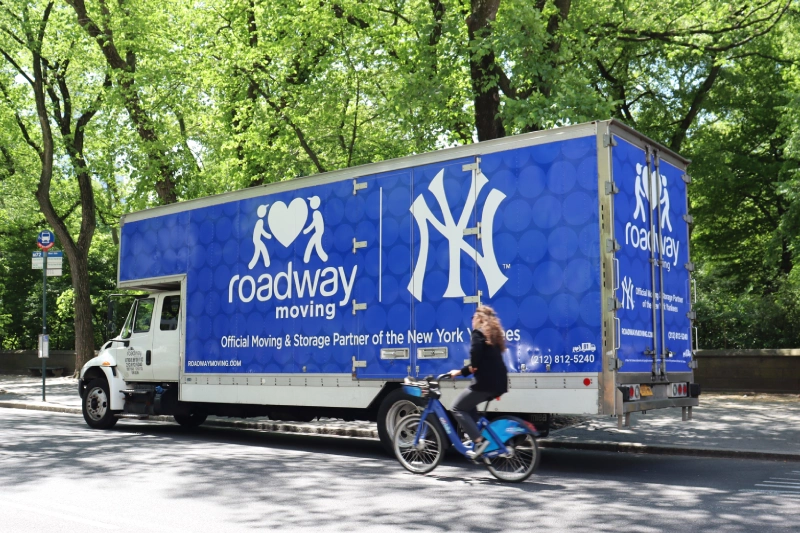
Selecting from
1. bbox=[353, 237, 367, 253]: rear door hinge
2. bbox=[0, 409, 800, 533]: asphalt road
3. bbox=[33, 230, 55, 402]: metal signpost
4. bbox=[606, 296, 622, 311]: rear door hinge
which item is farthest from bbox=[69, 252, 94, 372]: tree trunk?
bbox=[606, 296, 622, 311]: rear door hinge

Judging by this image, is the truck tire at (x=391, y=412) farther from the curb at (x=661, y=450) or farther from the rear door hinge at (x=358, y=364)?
the curb at (x=661, y=450)

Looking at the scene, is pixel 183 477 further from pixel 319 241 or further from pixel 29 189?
pixel 29 189

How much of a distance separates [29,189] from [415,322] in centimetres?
2354

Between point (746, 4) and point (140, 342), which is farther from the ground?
point (746, 4)

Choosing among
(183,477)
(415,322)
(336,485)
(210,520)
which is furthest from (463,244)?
(210,520)

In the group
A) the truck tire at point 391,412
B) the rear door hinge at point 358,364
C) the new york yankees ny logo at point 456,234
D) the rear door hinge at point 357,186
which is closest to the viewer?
the new york yankees ny logo at point 456,234

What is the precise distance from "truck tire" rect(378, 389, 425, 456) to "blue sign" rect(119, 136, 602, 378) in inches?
13.0

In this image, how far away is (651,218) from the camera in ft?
33.4

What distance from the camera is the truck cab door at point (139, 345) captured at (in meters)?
14.3

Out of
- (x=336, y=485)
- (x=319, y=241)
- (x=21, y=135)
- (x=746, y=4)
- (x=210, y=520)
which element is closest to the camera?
(x=210, y=520)

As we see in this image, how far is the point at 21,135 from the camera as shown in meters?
28.6

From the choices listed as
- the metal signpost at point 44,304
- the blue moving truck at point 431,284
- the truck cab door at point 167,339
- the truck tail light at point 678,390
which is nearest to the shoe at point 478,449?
the blue moving truck at point 431,284

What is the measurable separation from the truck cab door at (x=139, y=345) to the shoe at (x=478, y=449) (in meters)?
7.15

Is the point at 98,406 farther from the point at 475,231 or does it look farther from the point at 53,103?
the point at 53,103
